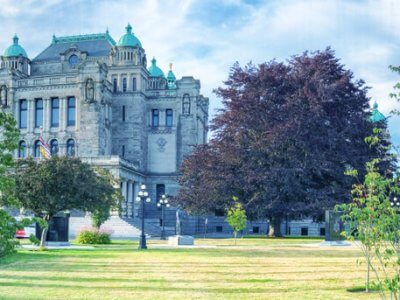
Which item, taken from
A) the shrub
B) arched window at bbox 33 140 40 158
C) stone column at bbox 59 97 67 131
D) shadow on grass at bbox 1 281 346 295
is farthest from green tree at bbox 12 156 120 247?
arched window at bbox 33 140 40 158

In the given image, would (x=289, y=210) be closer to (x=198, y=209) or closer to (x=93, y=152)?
(x=198, y=209)

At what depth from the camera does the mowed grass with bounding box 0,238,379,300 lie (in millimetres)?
16281

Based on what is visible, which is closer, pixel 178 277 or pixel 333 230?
pixel 178 277

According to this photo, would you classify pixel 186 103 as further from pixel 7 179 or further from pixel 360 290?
pixel 7 179

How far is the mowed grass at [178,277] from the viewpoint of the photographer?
16.3 metres

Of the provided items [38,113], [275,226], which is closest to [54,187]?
[275,226]

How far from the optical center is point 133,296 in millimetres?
15711

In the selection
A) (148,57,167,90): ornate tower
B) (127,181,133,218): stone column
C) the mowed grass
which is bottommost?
the mowed grass

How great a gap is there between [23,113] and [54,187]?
49.1 meters

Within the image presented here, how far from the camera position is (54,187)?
3594 centimetres

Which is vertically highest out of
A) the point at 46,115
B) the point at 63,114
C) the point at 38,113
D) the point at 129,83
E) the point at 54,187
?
the point at 129,83

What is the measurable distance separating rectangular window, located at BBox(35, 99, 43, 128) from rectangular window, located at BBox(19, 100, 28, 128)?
141 centimetres

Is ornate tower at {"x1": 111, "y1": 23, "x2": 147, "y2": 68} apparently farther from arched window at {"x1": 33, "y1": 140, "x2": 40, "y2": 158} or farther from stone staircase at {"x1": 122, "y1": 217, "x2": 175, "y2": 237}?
stone staircase at {"x1": 122, "y1": 217, "x2": 175, "y2": 237}

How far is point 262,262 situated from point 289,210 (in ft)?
83.8
